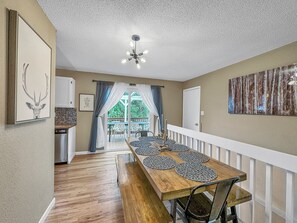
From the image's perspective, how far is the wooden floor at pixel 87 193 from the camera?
1.74 metres

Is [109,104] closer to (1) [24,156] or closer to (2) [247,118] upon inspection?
(1) [24,156]

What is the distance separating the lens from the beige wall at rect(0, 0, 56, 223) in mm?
994

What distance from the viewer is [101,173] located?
9.43ft

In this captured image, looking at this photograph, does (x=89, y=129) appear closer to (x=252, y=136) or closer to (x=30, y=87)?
(x=30, y=87)

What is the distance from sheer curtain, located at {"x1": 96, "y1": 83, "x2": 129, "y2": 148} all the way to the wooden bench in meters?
2.42

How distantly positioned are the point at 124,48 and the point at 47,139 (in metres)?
1.81

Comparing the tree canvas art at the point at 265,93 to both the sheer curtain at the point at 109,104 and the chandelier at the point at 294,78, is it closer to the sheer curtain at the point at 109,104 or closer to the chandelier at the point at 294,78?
the chandelier at the point at 294,78

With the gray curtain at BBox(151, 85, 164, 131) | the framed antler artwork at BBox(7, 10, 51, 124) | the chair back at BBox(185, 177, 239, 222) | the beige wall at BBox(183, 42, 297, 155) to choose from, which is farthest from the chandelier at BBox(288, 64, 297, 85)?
the framed antler artwork at BBox(7, 10, 51, 124)

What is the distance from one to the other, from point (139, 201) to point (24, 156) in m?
1.12

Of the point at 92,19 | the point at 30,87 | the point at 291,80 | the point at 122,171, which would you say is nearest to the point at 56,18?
the point at 92,19

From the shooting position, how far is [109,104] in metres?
4.21

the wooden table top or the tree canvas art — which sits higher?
the tree canvas art

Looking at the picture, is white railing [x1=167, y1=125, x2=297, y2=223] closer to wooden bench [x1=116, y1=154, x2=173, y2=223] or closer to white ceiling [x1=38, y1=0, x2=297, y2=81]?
wooden bench [x1=116, y1=154, x2=173, y2=223]

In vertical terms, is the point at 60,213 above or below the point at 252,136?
below
